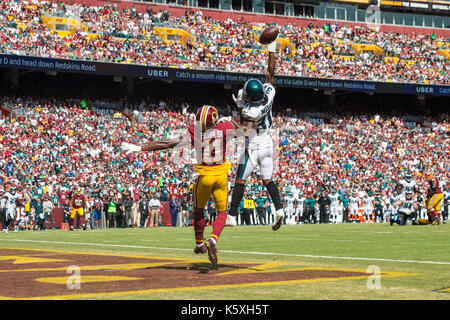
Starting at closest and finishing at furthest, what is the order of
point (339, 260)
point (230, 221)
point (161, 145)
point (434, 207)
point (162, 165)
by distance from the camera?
point (161, 145) → point (230, 221) → point (339, 260) → point (434, 207) → point (162, 165)

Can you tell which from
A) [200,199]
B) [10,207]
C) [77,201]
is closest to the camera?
[200,199]

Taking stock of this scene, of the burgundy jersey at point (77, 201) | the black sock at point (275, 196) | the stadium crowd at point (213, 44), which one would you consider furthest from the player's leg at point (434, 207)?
the stadium crowd at point (213, 44)

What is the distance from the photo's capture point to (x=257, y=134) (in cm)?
1074

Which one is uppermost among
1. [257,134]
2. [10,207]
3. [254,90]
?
[254,90]

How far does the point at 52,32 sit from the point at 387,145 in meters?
20.5

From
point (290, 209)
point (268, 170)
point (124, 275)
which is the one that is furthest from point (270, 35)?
point (290, 209)

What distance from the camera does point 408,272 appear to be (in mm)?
9414

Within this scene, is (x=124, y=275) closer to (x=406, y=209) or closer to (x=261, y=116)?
(x=261, y=116)

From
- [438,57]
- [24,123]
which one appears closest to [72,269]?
[24,123]

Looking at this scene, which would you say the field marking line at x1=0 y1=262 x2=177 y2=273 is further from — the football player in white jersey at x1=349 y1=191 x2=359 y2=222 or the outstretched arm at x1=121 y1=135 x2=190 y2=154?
the football player in white jersey at x1=349 y1=191 x2=359 y2=222

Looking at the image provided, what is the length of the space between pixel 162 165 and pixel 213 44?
12.4m

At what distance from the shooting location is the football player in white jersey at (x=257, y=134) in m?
10.3

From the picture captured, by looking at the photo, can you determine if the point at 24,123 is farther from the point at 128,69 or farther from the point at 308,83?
the point at 308,83
